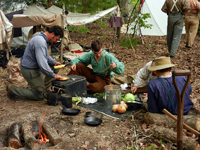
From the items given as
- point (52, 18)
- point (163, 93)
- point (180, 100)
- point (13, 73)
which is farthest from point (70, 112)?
point (52, 18)

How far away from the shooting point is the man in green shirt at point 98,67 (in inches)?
189

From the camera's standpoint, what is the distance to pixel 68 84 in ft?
15.1

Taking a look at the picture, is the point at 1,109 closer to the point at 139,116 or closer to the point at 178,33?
the point at 139,116

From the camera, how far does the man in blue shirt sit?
425 centimetres

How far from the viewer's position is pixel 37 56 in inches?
167

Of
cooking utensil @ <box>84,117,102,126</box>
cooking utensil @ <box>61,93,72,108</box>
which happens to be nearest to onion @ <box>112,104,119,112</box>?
cooking utensil @ <box>84,117,102,126</box>

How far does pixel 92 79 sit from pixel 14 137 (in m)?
2.86

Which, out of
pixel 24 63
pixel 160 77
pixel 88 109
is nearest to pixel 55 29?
pixel 24 63

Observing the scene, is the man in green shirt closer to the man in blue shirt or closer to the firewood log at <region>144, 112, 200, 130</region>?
the man in blue shirt

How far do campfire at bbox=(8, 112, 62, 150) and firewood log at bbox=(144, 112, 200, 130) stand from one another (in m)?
1.48

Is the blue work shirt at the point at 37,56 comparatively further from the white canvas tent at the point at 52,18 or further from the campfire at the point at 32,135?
the white canvas tent at the point at 52,18

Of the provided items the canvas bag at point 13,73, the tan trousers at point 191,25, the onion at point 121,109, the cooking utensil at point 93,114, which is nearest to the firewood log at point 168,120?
the onion at point 121,109

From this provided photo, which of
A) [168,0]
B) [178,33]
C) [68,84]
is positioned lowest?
[68,84]

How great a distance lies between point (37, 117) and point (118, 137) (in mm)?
1525
